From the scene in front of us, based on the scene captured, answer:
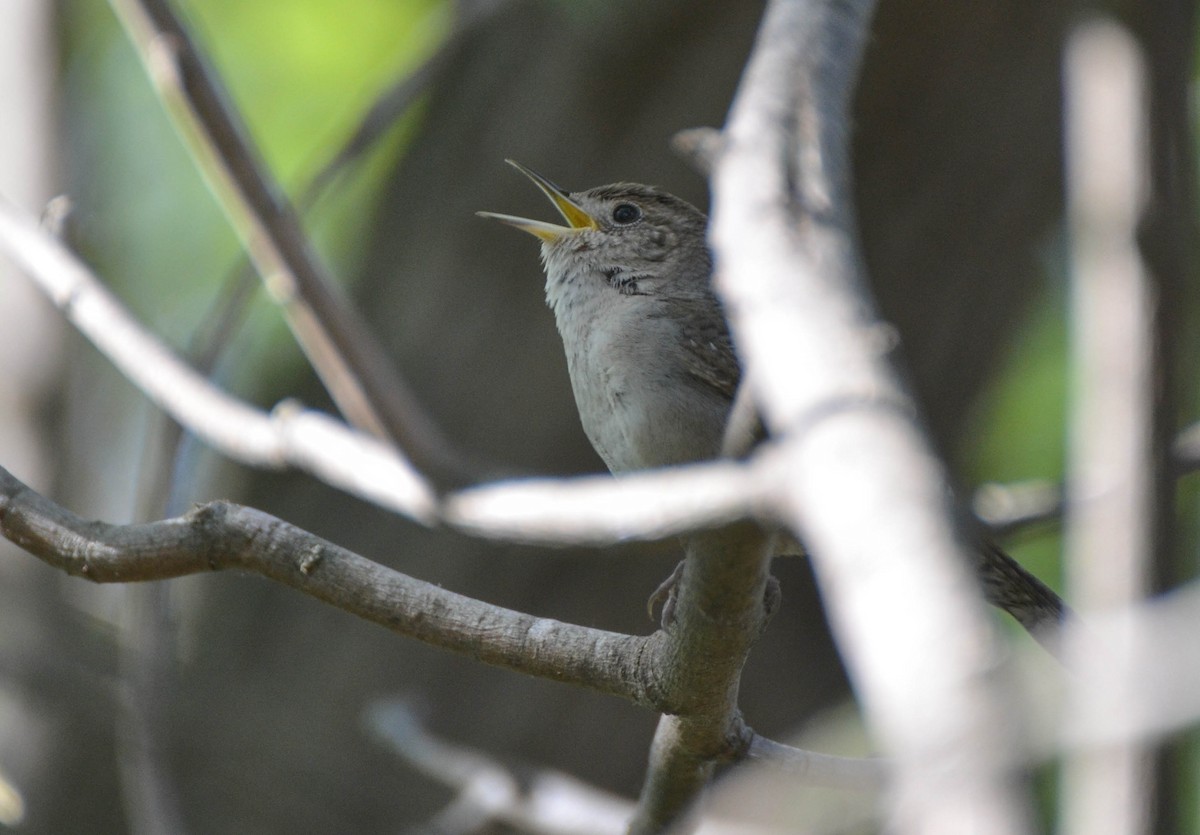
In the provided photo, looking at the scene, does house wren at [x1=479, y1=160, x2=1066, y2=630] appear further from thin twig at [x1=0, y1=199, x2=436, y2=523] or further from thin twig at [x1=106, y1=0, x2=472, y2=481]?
thin twig at [x1=0, y1=199, x2=436, y2=523]

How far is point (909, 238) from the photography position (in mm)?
5992

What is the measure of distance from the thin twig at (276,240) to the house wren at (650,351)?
52cm

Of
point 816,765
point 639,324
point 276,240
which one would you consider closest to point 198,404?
point 276,240

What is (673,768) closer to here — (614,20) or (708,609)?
(708,609)

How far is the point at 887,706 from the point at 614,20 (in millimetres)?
5446

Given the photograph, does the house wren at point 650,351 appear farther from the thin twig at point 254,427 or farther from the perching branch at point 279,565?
the perching branch at point 279,565

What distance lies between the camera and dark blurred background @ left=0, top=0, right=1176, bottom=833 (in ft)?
19.1

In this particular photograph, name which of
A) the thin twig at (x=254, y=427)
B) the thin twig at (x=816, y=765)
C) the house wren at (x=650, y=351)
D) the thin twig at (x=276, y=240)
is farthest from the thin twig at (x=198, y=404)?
the thin twig at (x=816, y=765)

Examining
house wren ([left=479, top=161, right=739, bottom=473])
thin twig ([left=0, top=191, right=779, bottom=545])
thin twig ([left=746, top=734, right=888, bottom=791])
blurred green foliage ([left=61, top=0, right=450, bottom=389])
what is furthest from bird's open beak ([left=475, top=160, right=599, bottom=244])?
blurred green foliage ([left=61, top=0, right=450, bottom=389])

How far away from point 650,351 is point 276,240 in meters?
1.25

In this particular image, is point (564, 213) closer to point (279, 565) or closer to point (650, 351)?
point (650, 351)

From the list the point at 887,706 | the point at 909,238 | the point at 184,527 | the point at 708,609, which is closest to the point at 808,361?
the point at 887,706

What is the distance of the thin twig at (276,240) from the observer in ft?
12.7

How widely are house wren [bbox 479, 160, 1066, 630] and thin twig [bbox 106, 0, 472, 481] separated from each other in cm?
52
